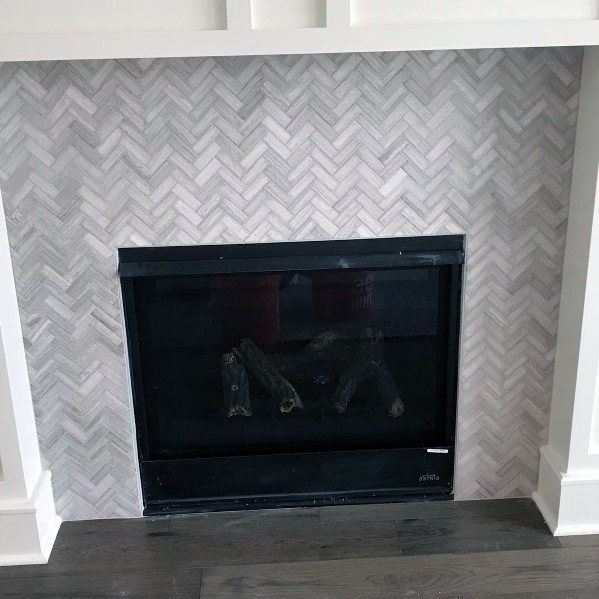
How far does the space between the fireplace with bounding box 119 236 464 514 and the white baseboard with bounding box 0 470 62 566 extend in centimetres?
30

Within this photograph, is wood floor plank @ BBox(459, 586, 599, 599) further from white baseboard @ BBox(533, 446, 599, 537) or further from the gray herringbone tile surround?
the gray herringbone tile surround

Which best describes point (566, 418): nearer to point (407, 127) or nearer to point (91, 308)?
point (407, 127)

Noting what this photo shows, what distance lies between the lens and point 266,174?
197 centimetres

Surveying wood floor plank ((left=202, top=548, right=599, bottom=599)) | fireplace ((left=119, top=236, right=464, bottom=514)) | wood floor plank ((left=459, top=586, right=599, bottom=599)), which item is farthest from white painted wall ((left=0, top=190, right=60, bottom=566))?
wood floor plank ((left=459, top=586, right=599, bottom=599))

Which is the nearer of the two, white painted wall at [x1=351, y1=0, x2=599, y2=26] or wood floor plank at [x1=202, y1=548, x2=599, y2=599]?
white painted wall at [x1=351, y1=0, x2=599, y2=26]

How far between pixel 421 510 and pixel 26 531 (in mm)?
1123

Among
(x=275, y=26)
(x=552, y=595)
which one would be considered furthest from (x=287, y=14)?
(x=552, y=595)

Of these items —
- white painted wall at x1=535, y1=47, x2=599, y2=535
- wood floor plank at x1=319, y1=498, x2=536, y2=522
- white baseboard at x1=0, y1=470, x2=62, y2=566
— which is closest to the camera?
white painted wall at x1=535, y1=47, x2=599, y2=535

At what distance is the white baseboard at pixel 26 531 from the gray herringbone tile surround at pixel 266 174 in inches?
6.3

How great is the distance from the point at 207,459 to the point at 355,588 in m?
0.58

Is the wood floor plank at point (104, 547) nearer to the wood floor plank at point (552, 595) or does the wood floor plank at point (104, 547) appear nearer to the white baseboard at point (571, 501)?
the wood floor plank at point (552, 595)

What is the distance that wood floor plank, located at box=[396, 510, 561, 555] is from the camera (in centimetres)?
209

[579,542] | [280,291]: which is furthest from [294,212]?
[579,542]

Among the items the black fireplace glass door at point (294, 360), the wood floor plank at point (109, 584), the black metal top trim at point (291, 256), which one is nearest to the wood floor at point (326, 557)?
the wood floor plank at point (109, 584)
